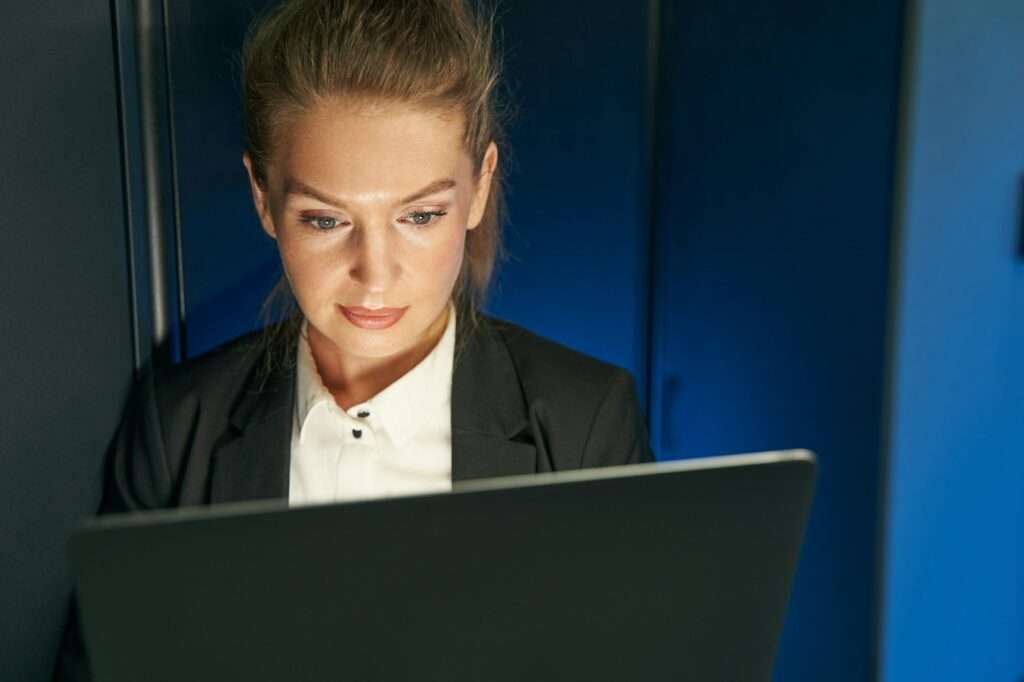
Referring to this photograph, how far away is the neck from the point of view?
1.33 metres

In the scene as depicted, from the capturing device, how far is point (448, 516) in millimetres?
546

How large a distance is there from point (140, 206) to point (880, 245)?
3.19 feet

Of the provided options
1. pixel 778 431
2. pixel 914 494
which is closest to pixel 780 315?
pixel 778 431

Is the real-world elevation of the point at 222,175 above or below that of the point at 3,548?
above

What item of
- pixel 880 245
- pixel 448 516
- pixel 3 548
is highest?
pixel 880 245

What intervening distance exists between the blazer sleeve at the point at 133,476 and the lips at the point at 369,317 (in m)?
0.31

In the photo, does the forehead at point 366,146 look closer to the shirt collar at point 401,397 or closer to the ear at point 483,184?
the ear at point 483,184

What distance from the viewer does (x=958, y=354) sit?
1.31 m

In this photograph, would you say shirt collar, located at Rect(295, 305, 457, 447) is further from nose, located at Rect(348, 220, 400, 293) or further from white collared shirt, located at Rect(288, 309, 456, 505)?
nose, located at Rect(348, 220, 400, 293)

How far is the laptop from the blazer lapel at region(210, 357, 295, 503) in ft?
2.26

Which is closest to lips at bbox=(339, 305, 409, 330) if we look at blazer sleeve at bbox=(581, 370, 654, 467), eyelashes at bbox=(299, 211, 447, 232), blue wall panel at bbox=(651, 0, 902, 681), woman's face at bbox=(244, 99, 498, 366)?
woman's face at bbox=(244, 99, 498, 366)

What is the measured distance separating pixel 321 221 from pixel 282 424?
27cm

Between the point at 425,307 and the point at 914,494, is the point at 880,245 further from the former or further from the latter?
the point at 425,307

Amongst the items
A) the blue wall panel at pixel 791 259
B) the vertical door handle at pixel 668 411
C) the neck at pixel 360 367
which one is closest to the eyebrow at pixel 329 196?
the neck at pixel 360 367
